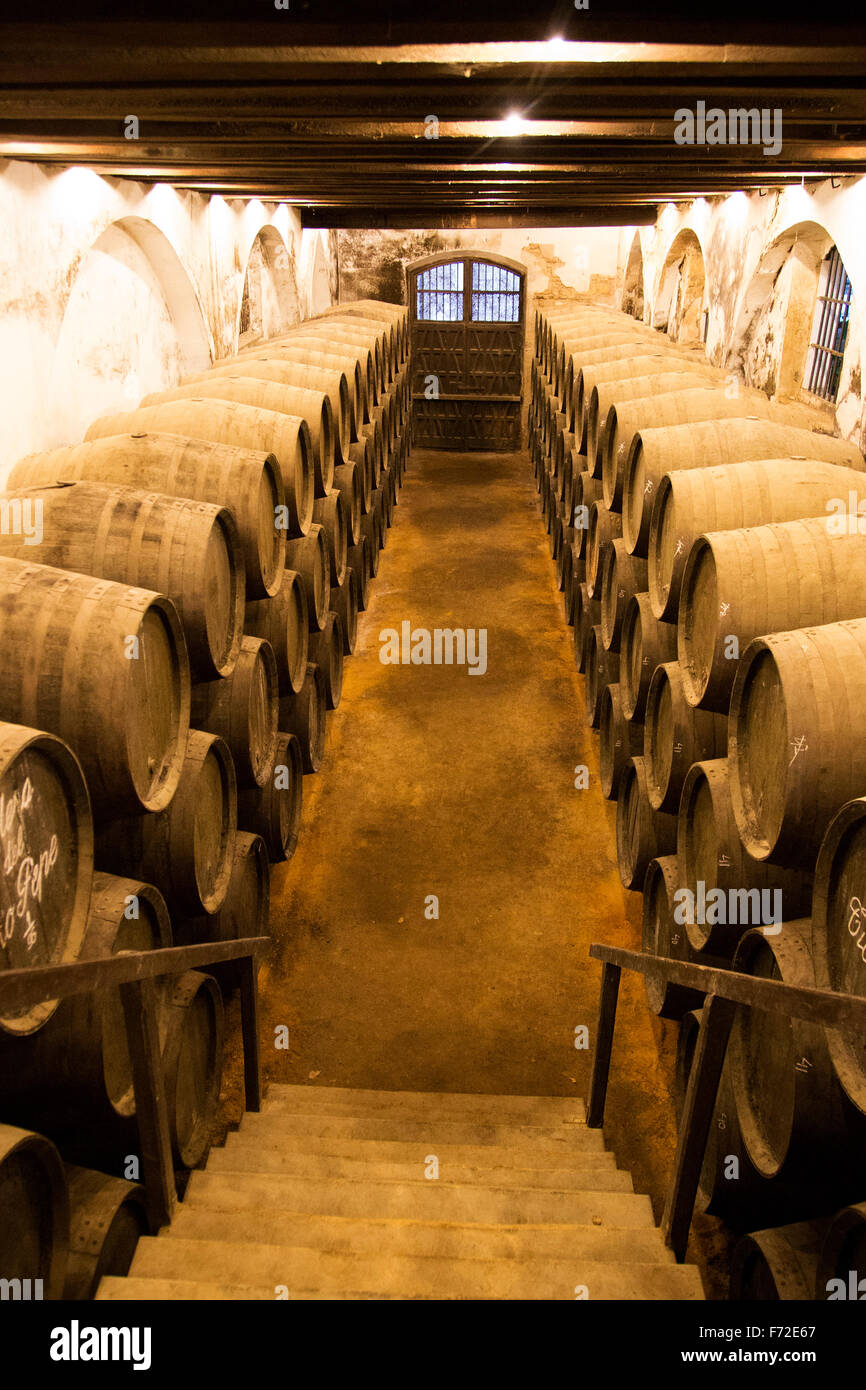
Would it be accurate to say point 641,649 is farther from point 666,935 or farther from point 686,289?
point 686,289

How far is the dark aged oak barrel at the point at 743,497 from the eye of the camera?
13.0ft

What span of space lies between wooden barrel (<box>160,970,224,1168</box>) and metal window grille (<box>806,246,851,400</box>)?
6354 mm

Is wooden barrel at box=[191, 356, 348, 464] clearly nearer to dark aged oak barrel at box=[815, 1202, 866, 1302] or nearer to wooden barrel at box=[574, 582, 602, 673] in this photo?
wooden barrel at box=[574, 582, 602, 673]

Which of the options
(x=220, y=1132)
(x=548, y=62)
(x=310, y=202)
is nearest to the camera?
(x=548, y=62)

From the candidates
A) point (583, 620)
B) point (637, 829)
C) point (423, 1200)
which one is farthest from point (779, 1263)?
point (583, 620)

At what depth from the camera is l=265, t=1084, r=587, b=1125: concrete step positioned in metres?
3.85

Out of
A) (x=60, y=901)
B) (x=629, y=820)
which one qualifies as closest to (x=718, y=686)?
(x=629, y=820)

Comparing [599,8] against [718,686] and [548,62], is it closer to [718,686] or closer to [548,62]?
[548,62]

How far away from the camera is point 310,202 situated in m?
11.9

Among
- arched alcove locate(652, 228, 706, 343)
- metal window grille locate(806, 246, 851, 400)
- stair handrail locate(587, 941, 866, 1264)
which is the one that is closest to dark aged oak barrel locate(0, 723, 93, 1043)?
stair handrail locate(587, 941, 866, 1264)

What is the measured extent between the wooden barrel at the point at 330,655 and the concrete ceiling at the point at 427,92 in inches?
108

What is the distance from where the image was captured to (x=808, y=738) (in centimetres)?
256

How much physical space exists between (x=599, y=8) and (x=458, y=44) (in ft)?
1.54

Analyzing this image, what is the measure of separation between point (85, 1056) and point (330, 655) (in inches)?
175
